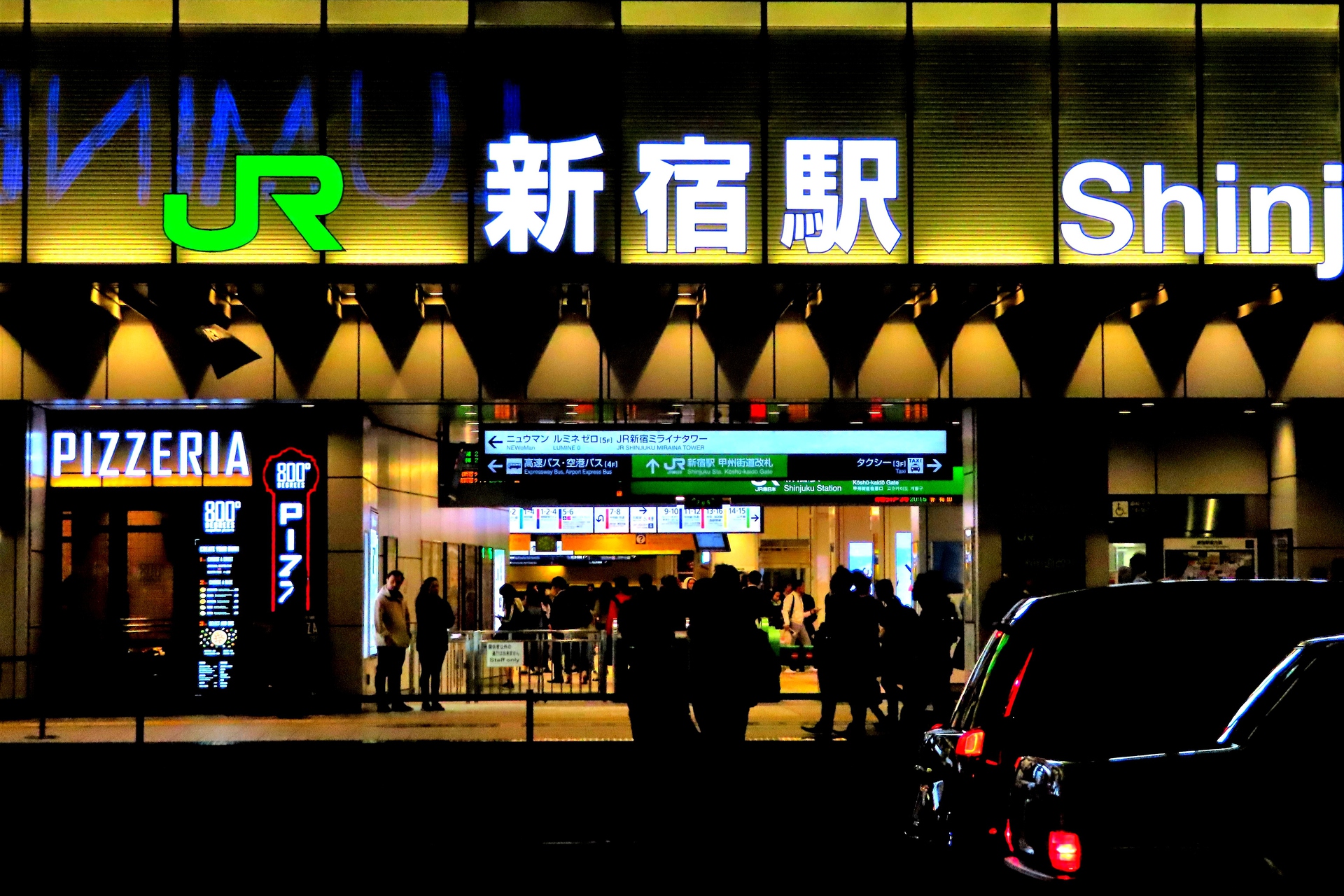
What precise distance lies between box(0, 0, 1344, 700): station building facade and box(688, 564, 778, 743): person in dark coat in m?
6.09

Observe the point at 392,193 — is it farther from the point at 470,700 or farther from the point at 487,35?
the point at 470,700

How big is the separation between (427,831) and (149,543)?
1069 cm

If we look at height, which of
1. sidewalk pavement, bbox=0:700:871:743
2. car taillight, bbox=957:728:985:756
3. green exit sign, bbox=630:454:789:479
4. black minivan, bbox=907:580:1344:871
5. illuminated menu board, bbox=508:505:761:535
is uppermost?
green exit sign, bbox=630:454:789:479

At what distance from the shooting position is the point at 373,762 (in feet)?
49.9

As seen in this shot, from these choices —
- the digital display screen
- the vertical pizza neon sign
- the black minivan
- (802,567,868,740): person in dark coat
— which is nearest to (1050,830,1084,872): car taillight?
the black minivan

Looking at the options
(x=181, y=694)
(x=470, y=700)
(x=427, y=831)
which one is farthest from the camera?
(x=470, y=700)

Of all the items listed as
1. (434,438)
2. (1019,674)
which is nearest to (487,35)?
(434,438)

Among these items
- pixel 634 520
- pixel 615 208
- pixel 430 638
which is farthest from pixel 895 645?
pixel 634 520

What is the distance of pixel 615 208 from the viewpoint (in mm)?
18672

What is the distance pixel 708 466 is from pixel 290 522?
5981 millimetres

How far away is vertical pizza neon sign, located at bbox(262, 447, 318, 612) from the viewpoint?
19906 millimetres

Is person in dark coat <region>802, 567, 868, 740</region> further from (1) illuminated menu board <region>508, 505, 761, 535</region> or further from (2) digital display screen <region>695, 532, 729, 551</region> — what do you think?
(2) digital display screen <region>695, 532, 729, 551</region>

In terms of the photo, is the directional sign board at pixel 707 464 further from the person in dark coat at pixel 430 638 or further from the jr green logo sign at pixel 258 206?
the jr green logo sign at pixel 258 206

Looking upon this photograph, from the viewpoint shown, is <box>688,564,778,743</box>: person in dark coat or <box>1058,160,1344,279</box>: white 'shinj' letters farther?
<box>1058,160,1344,279</box>: white 'shinj' letters
